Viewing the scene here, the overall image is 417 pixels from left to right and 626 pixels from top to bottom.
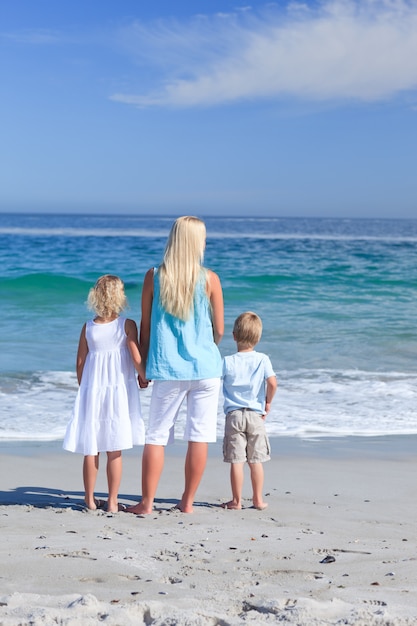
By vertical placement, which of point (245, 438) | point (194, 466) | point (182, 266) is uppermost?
point (182, 266)

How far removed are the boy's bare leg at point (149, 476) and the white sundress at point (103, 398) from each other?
127 millimetres

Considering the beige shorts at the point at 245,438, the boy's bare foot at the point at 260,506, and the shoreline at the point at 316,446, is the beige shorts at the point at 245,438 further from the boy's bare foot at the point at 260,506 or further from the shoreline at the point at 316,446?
the shoreline at the point at 316,446

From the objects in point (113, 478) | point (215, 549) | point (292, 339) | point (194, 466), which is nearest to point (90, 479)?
point (113, 478)

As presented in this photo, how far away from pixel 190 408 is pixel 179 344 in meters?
0.40

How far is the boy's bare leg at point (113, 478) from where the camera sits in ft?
14.2

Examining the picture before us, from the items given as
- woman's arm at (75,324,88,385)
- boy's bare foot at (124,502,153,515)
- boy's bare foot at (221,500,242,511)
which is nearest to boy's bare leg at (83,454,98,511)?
boy's bare foot at (124,502,153,515)

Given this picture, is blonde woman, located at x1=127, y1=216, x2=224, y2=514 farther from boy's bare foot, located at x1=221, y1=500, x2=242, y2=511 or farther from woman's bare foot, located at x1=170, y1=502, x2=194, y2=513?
boy's bare foot, located at x1=221, y1=500, x2=242, y2=511

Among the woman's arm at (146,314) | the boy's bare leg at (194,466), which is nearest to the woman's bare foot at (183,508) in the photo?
the boy's bare leg at (194,466)

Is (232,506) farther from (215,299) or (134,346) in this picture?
(215,299)

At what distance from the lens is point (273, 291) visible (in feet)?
65.6

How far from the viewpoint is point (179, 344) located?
429 centimetres

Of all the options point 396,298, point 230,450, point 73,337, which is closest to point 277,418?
point 230,450

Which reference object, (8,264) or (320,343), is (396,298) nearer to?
(320,343)

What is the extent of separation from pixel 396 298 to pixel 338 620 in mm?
16409
